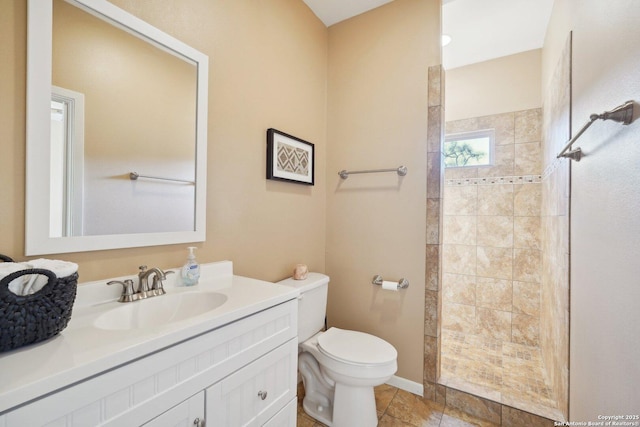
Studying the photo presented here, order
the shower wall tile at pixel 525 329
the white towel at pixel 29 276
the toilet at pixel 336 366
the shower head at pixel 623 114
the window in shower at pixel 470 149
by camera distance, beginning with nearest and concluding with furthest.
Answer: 1. the white towel at pixel 29 276
2. the shower head at pixel 623 114
3. the toilet at pixel 336 366
4. the shower wall tile at pixel 525 329
5. the window in shower at pixel 470 149

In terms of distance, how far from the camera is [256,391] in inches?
37.0

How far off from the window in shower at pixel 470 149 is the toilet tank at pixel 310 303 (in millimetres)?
1846

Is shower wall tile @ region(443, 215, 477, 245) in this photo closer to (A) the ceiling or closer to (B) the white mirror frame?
(A) the ceiling

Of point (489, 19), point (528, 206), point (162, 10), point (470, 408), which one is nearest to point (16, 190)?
point (162, 10)

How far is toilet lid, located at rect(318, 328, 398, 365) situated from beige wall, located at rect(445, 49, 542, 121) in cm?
A: 231

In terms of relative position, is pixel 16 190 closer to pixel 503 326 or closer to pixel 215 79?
pixel 215 79

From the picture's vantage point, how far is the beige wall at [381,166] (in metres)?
1.80

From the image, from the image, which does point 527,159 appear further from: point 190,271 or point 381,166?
point 190,271

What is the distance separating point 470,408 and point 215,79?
90.5 inches

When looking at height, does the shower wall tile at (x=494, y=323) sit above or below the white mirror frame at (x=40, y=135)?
below

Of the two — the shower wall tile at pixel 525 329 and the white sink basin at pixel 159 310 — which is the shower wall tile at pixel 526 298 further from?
the white sink basin at pixel 159 310

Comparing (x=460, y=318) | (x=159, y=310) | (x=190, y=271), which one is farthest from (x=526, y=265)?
(x=159, y=310)

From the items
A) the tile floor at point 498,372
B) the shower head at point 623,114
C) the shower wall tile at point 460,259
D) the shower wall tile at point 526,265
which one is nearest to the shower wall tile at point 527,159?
the shower wall tile at point 526,265

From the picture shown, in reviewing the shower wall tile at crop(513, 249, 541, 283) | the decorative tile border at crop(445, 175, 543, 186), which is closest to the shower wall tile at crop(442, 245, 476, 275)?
the shower wall tile at crop(513, 249, 541, 283)
